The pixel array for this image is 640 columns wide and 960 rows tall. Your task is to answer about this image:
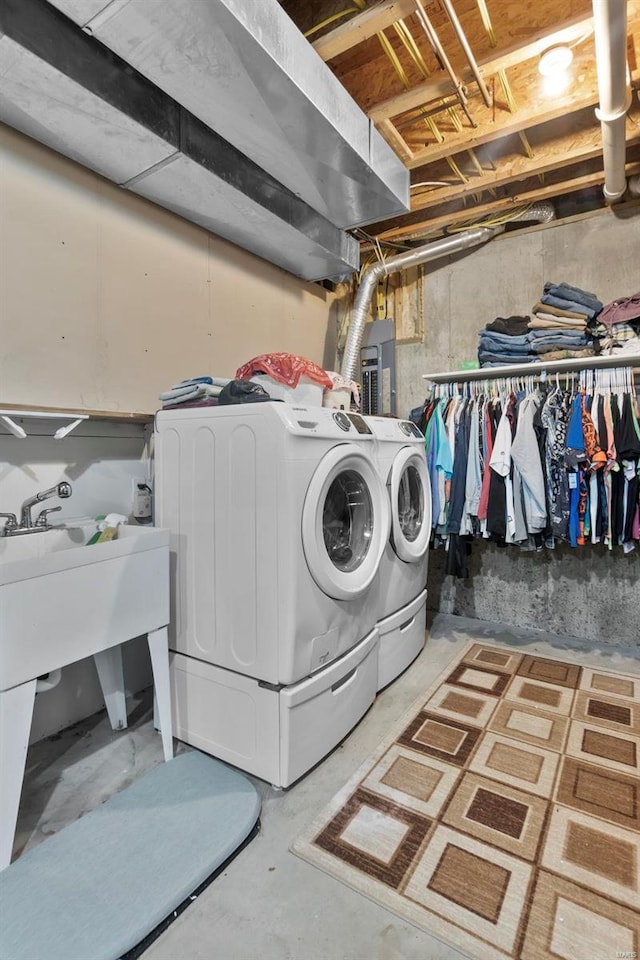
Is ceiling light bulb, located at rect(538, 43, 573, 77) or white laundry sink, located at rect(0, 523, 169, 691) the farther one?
ceiling light bulb, located at rect(538, 43, 573, 77)

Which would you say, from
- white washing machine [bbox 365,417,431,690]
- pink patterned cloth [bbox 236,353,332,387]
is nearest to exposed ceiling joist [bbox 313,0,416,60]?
pink patterned cloth [bbox 236,353,332,387]

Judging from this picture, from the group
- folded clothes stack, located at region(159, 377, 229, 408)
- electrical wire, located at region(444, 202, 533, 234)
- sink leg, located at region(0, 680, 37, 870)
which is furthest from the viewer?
electrical wire, located at region(444, 202, 533, 234)

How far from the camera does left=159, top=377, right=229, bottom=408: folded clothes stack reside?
6.35 ft

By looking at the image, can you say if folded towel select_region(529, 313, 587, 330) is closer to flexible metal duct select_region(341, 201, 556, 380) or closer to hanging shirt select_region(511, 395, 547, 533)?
hanging shirt select_region(511, 395, 547, 533)

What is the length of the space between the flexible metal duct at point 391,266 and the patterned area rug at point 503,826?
7.54 feet

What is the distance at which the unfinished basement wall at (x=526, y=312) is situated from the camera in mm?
2879

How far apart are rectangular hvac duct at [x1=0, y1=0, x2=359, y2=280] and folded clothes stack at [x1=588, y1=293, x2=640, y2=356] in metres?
1.76

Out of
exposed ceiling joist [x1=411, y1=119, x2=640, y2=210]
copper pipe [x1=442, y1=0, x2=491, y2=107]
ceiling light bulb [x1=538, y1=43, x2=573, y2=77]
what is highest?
exposed ceiling joist [x1=411, y1=119, x2=640, y2=210]

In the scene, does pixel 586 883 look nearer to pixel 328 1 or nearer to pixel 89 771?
Result: pixel 89 771

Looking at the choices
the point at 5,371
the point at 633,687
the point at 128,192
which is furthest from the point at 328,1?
the point at 633,687

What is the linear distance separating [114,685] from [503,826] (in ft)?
5.28

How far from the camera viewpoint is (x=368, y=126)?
2166 mm

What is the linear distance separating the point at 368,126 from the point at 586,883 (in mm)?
2989

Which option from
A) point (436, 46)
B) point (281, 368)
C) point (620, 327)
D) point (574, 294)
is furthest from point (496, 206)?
point (281, 368)
